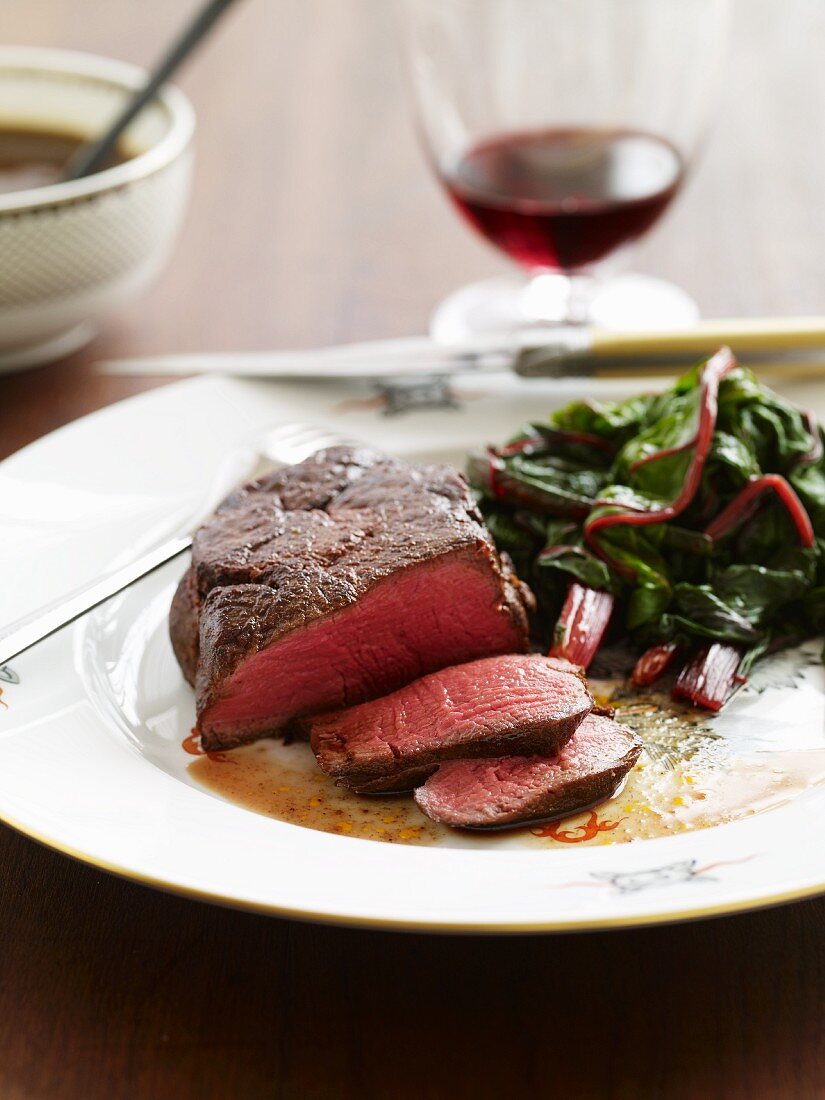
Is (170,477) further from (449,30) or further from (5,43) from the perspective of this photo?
(5,43)

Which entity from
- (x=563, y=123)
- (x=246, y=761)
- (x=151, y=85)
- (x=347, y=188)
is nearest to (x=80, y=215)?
(x=151, y=85)

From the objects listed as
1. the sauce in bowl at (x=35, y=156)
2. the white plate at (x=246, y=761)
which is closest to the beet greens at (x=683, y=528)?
the white plate at (x=246, y=761)

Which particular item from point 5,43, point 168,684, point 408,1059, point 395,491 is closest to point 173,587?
point 168,684

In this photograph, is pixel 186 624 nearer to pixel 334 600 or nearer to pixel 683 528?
pixel 334 600

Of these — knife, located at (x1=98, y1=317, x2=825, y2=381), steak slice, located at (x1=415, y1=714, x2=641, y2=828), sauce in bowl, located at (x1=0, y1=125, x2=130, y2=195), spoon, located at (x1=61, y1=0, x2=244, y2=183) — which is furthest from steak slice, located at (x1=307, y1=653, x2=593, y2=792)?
sauce in bowl, located at (x1=0, y1=125, x2=130, y2=195)

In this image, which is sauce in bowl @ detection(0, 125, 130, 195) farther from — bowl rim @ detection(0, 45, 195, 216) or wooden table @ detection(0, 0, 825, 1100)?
wooden table @ detection(0, 0, 825, 1100)
